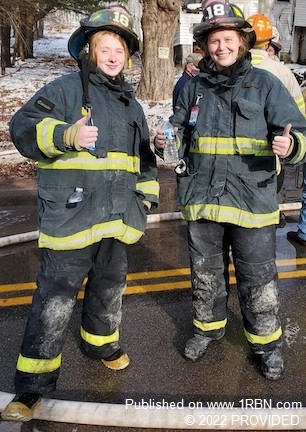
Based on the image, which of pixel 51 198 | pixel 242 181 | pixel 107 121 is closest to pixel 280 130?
pixel 242 181

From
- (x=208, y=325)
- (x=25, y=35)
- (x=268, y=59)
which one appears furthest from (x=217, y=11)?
(x=25, y=35)

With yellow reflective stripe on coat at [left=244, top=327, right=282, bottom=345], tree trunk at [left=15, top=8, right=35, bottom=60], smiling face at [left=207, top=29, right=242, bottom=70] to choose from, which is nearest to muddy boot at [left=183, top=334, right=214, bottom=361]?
yellow reflective stripe on coat at [left=244, top=327, right=282, bottom=345]

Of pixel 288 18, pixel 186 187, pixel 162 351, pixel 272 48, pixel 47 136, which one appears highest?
pixel 288 18

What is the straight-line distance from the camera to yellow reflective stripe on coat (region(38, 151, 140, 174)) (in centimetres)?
261

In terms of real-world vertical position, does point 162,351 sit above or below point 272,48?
below

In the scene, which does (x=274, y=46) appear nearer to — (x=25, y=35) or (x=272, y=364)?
(x=272, y=364)

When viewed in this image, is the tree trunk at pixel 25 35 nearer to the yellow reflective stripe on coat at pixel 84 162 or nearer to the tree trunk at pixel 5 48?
the tree trunk at pixel 5 48

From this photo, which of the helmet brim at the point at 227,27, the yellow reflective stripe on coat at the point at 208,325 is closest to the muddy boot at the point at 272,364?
the yellow reflective stripe on coat at the point at 208,325

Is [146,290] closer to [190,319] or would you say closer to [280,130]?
[190,319]

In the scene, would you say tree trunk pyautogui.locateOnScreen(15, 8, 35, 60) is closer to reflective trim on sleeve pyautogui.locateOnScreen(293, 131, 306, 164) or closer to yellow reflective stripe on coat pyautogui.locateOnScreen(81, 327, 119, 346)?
yellow reflective stripe on coat pyautogui.locateOnScreen(81, 327, 119, 346)

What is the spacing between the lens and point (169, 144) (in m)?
2.84

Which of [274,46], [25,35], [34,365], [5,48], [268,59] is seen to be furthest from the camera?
[25,35]

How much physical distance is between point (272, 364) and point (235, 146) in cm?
139

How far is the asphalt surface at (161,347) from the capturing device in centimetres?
295
